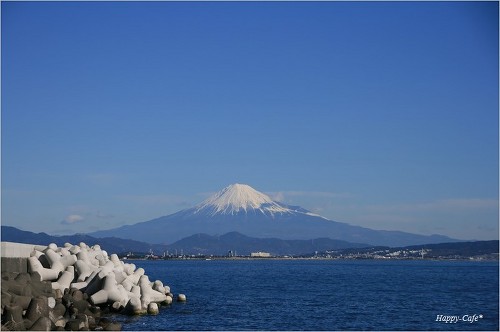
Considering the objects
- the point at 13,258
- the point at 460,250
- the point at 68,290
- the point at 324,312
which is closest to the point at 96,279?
the point at 68,290

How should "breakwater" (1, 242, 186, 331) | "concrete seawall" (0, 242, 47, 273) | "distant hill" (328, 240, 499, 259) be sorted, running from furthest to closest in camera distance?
"distant hill" (328, 240, 499, 259) < "concrete seawall" (0, 242, 47, 273) < "breakwater" (1, 242, 186, 331)

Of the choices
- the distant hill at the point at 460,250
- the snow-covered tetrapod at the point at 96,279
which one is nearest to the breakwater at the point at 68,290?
the snow-covered tetrapod at the point at 96,279

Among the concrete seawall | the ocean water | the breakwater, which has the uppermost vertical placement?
the concrete seawall

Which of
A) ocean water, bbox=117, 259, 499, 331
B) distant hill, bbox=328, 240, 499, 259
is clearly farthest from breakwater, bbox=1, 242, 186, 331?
distant hill, bbox=328, 240, 499, 259

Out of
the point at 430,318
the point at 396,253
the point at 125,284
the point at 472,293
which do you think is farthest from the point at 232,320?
the point at 396,253

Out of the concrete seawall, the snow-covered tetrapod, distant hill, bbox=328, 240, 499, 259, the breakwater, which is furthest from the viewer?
distant hill, bbox=328, 240, 499, 259

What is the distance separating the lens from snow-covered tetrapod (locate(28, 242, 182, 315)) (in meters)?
22.2

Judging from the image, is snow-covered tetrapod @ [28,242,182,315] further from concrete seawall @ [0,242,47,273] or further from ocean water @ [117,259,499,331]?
ocean water @ [117,259,499,331]

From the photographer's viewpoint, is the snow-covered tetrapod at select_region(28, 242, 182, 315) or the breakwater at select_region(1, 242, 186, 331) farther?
the snow-covered tetrapod at select_region(28, 242, 182, 315)

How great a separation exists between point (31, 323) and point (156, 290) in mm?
10916

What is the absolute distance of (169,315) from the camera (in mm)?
23953

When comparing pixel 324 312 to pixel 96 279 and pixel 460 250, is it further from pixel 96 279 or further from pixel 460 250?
pixel 460 250

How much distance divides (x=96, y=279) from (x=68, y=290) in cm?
97

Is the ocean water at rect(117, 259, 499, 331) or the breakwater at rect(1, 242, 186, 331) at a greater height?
the breakwater at rect(1, 242, 186, 331)
